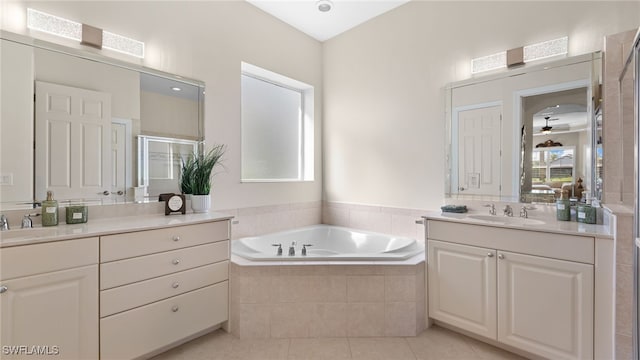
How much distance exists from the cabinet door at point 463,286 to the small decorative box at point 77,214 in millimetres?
2414

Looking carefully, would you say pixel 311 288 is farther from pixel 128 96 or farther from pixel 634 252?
pixel 128 96

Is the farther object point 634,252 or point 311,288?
point 311,288

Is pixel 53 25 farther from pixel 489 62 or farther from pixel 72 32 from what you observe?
pixel 489 62

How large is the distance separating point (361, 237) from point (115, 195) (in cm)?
219

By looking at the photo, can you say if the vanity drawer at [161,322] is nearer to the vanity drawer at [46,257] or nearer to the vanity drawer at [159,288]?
the vanity drawer at [159,288]

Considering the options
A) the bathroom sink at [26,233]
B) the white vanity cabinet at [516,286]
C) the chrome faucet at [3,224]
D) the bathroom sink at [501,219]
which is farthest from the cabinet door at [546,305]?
the chrome faucet at [3,224]

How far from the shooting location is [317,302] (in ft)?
7.15

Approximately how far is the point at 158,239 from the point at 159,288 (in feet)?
1.02

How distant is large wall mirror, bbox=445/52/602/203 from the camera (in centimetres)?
208

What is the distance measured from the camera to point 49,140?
186 cm

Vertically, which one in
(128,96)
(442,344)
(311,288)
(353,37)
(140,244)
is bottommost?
(442,344)

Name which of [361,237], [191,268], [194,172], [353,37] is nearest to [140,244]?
[191,268]

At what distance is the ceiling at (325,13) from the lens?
296cm

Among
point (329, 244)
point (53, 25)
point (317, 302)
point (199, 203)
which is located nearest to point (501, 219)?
point (317, 302)
